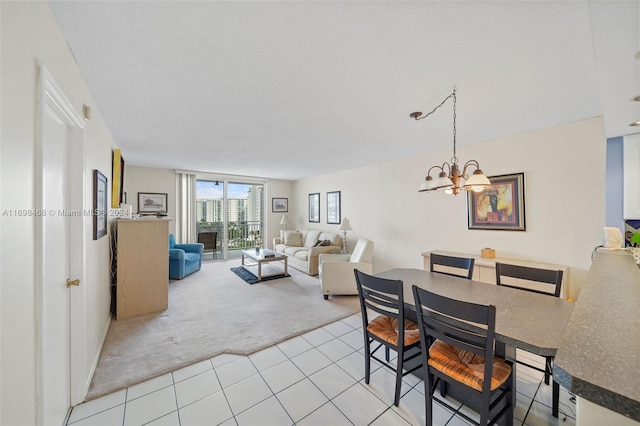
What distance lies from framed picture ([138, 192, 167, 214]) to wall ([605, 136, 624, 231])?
748cm

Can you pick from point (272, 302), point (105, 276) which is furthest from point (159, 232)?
point (272, 302)

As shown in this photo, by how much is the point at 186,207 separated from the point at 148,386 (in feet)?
15.9

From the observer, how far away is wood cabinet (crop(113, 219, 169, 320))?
301 centimetres

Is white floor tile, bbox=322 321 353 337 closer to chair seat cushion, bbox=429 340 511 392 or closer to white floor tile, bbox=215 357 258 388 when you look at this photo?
white floor tile, bbox=215 357 258 388

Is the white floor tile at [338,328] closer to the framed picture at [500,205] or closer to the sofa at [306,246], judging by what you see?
the sofa at [306,246]

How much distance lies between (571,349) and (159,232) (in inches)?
152

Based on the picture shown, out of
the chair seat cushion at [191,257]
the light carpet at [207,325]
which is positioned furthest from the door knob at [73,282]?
the chair seat cushion at [191,257]

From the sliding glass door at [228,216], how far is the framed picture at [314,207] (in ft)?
4.96

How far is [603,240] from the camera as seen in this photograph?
253 cm

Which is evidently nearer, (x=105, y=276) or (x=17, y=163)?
(x=17, y=163)

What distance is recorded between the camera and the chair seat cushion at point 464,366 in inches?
51.6

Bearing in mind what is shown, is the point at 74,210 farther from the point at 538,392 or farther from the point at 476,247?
the point at 476,247

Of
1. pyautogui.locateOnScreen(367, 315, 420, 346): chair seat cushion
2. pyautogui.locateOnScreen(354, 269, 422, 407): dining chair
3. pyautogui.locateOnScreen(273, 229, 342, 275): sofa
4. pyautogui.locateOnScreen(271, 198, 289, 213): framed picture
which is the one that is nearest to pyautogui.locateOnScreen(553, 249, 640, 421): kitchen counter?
pyautogui.locateOnScreen(354, 269, 422, 407): dining chair

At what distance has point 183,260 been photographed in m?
4.75
